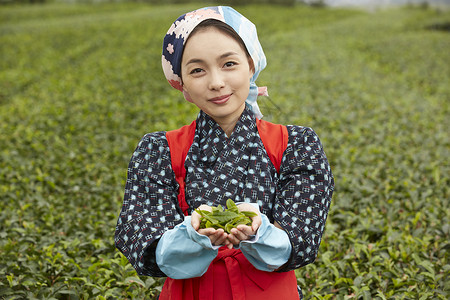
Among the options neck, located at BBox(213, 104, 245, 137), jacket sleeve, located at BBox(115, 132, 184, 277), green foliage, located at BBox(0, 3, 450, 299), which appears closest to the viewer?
jacket sleeve, located at BBox(115, 132, 184, 277)

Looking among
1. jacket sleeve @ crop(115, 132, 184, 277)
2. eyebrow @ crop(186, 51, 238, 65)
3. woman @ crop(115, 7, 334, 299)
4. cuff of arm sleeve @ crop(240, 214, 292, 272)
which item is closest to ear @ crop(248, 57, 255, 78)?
woman @ crop(115, 7, 334, 299)

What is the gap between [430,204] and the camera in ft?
13.0

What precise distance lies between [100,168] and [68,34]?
12226 millimetres

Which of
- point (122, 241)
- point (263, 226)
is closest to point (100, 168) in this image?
point (122, 241)

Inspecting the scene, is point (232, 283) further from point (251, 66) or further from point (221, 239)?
point (251, 66)

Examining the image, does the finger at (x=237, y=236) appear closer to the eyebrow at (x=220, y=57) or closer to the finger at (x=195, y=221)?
the finger at (x=195, y=221)

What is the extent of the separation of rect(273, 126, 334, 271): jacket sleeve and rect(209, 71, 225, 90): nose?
33 centimetres

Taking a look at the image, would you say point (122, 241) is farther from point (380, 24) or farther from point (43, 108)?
point (380, 24)

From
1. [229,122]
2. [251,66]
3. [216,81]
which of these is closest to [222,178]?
[229,122]

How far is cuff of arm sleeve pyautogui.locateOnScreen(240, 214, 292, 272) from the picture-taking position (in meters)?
1.43

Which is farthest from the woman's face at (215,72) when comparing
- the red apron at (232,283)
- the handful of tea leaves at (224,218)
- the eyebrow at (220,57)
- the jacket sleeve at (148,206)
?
the red apron at (232,283)

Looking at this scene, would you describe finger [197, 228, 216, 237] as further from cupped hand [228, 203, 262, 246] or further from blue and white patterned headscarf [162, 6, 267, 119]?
blue and white patterned headscarf [162, 6, 267, 119]

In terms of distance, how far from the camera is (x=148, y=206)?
5.41 feet

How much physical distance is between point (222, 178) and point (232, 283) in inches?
14.5
